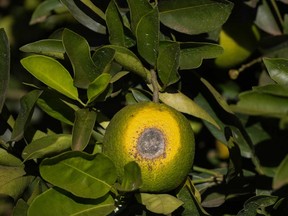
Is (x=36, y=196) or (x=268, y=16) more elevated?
(x=268, y=16)

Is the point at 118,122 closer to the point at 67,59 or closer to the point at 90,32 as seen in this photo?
the point at 67,59

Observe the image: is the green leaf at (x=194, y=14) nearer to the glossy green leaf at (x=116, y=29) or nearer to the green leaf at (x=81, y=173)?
the glossy green leaf at (x=116, y=29)

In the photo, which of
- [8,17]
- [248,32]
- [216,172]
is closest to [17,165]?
[216,172]

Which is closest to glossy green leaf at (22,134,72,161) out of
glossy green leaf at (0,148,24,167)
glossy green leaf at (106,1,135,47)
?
glossy green leaf at (0,148,24,167)

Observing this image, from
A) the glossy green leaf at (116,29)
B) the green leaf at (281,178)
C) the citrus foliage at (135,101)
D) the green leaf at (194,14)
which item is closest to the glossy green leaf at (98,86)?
the citrus foliage at (135,101)

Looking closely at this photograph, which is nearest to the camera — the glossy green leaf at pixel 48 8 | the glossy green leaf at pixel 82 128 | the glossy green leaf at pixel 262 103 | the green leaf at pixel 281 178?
the green leaf at pixel 281 178

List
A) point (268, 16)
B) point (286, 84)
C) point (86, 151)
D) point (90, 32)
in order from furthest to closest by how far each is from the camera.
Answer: point (268, 16)
point (90, 32)
point (86, 151)
point (286, 84)
